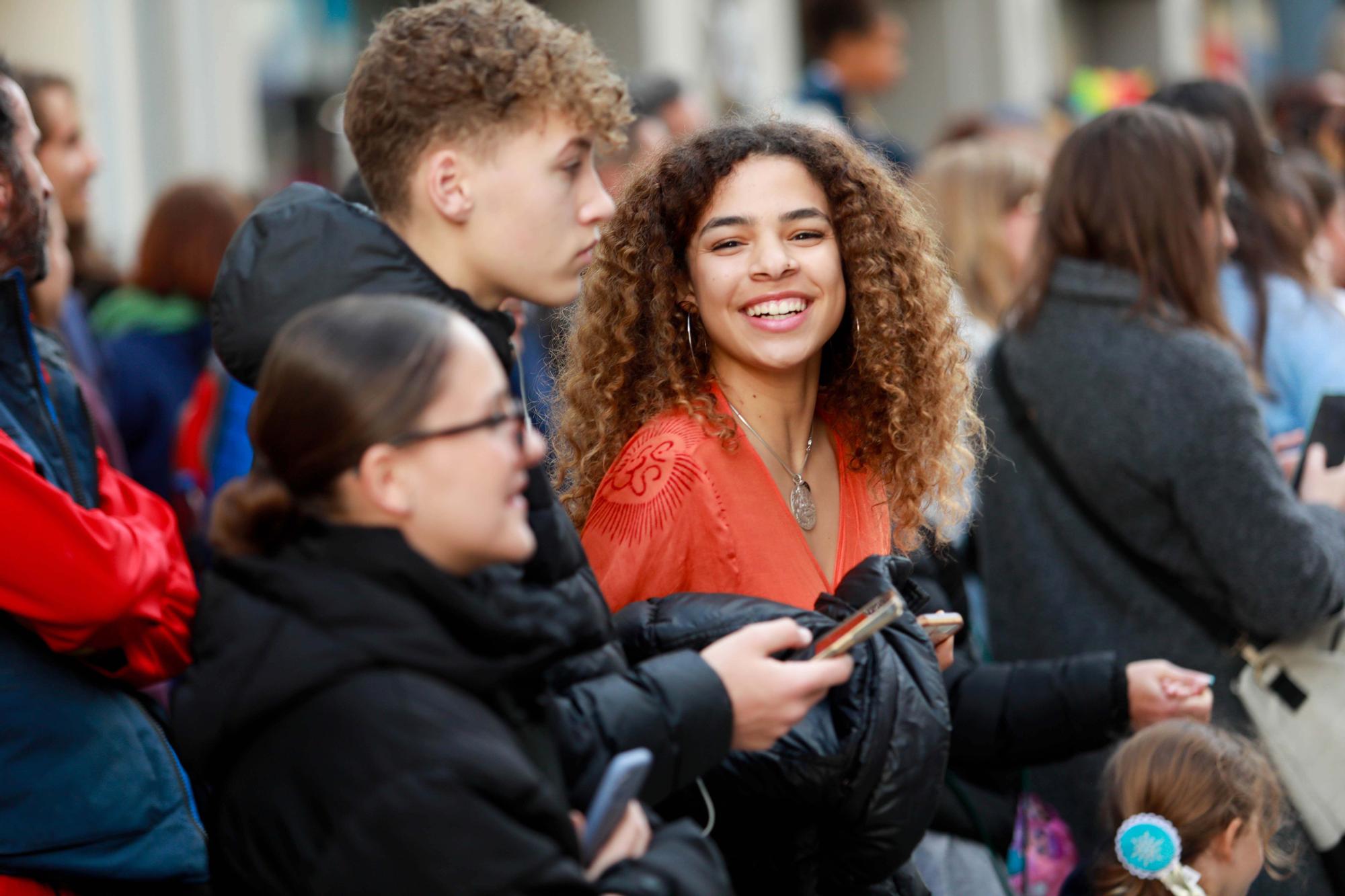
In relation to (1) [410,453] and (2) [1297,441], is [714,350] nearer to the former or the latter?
(1) [410,453]

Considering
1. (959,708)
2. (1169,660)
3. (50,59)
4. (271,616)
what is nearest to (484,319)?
(271,616)

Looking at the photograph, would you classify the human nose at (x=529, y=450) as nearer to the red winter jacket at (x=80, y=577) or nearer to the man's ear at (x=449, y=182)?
the man's ear at (x=449, y=182)

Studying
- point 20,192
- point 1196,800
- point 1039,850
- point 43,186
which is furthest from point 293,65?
point 1196,800

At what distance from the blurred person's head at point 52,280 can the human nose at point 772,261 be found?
135 centimetres

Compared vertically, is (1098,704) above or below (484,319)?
below

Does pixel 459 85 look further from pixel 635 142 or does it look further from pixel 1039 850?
pixel 635 142

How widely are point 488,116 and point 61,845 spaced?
1216 millimetres

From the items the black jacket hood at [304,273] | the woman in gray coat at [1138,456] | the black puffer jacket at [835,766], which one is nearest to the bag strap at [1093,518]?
the woman in gray coat at [1138,456]

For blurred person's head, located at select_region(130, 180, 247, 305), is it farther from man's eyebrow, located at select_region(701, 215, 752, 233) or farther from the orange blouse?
the orange blouse

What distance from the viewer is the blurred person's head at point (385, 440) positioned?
1634 mm

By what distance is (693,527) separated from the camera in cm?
231

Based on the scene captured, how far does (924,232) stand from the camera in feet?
8.96

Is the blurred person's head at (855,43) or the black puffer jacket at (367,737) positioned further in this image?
the blurred person's head at (855,43)

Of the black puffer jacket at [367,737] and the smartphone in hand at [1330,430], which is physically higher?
the black puffer jacket at [367,737]
